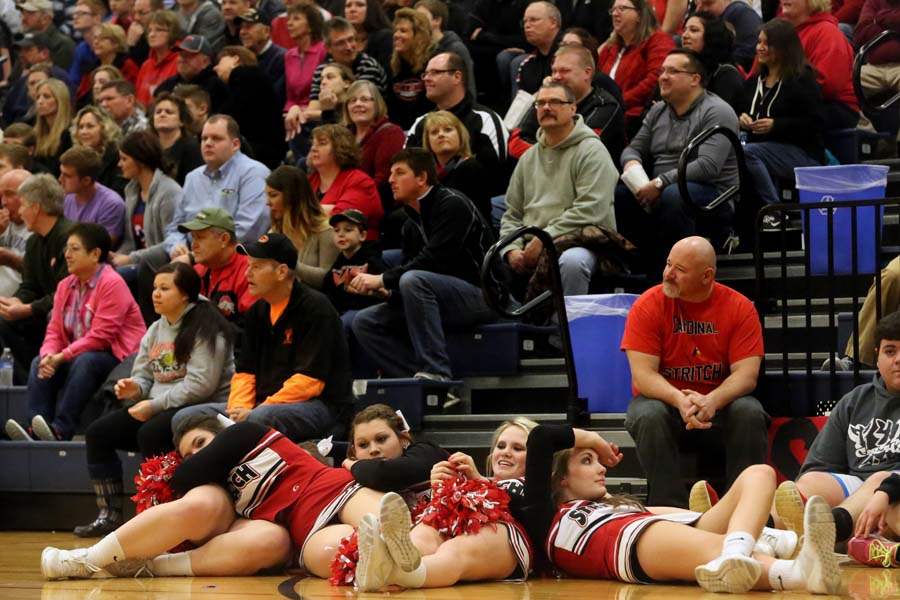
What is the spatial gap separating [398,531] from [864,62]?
542cm

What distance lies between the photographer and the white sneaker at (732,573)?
4988 mm

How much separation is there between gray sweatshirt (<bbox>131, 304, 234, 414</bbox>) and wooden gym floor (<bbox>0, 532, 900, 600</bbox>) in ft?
6.17

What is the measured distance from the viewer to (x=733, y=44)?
32.2 ft

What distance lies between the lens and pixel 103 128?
35.9 feet

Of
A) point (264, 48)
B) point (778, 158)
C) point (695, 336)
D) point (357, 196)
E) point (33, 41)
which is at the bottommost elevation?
point (695, 336)

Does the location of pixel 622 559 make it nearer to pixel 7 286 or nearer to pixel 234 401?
pixel 234 401

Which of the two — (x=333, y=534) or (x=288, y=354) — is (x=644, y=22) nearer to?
(x=288, y=354)

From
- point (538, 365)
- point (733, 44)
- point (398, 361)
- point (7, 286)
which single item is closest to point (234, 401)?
point (398, 361)

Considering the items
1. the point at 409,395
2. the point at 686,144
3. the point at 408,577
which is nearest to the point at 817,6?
the point at 686,144

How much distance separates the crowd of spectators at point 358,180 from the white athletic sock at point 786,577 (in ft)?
6.00

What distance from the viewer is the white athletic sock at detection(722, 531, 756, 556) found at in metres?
5.05

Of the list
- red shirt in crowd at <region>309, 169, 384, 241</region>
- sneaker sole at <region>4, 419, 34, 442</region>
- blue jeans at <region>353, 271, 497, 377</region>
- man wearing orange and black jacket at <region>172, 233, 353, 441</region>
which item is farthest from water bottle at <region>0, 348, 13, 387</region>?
blue jeans at <region>353, 271, 497, 377</region>

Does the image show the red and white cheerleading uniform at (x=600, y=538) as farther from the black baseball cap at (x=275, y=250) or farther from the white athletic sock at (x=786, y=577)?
the black baseball cap at (x=275, y=250)

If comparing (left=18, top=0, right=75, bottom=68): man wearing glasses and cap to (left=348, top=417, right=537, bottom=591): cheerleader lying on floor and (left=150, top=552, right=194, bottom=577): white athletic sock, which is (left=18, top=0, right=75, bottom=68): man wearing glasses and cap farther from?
(left=348, top=417, right=537, bottom=591): cheerleader lying on floor
